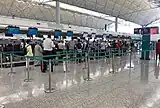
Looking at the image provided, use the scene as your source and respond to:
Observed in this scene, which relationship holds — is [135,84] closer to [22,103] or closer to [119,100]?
[119,100]

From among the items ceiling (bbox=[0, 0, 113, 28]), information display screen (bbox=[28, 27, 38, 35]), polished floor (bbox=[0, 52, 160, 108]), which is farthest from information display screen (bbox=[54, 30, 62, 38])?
ceiling (bbox=[0, 0, 113, 28])

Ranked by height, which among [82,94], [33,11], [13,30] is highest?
[33,11]

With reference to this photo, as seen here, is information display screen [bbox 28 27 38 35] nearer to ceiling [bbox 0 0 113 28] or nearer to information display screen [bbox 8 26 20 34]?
information display screen [bbox 8 26 20 34]

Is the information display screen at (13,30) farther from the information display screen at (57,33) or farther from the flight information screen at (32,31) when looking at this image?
the information display screen at (57,33)

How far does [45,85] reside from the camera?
226 inches

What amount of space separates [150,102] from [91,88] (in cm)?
176

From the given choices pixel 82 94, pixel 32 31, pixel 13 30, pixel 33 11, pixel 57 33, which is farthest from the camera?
pixel 33 11

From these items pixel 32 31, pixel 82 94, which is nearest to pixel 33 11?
pixel 32 31

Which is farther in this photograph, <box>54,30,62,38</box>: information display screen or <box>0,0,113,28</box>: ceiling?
<box>0,0,113,28</box>: ceiling

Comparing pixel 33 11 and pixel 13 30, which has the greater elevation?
pixel 33 11

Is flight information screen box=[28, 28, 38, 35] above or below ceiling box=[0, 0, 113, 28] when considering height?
below

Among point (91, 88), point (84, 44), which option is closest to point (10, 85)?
point (91, 88)

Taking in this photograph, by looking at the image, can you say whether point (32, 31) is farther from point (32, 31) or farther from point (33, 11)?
point (33, 11)

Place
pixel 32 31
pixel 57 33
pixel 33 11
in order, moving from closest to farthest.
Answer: pixel 32 31
pixel 57 33
pixel 33 11
